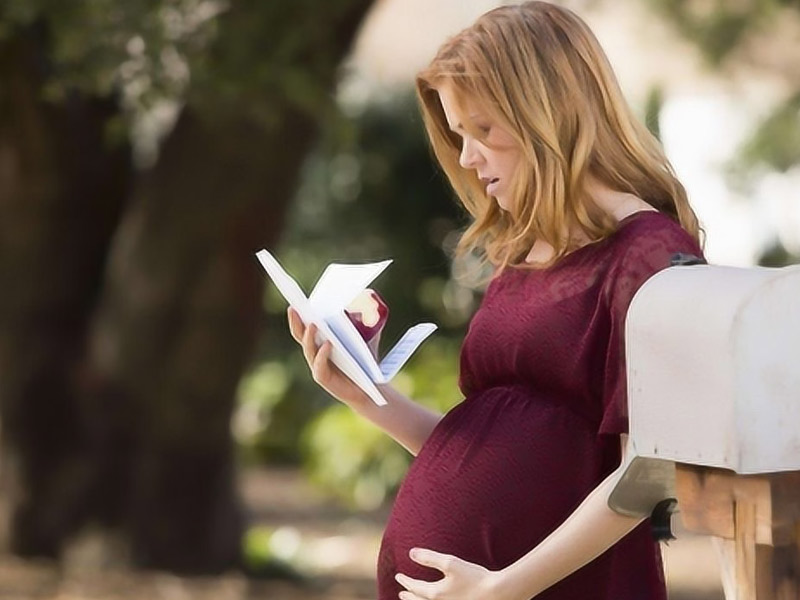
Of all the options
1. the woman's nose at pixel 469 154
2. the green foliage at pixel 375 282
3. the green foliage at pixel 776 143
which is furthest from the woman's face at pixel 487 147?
the green foliage at pixel 375 282

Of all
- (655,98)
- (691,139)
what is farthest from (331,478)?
(655,98)

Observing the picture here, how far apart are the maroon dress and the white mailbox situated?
0.67 feet

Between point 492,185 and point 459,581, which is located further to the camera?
point 492,185

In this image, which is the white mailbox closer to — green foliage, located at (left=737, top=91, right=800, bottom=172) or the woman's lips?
the woman's lips

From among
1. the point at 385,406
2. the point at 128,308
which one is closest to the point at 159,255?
the point at 128,308

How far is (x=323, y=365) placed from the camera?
266 cm

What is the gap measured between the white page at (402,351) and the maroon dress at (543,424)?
0.09 metres

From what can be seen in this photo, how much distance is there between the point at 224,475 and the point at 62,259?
4.50 ft

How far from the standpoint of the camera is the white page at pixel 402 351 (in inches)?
102

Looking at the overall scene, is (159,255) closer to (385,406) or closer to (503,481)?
(385,406)

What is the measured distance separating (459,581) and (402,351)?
0.42 metres

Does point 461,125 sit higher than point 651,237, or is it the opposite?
point 461,125

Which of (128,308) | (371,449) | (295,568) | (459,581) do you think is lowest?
(459,581)

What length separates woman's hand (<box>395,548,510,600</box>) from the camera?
239 centimetres
